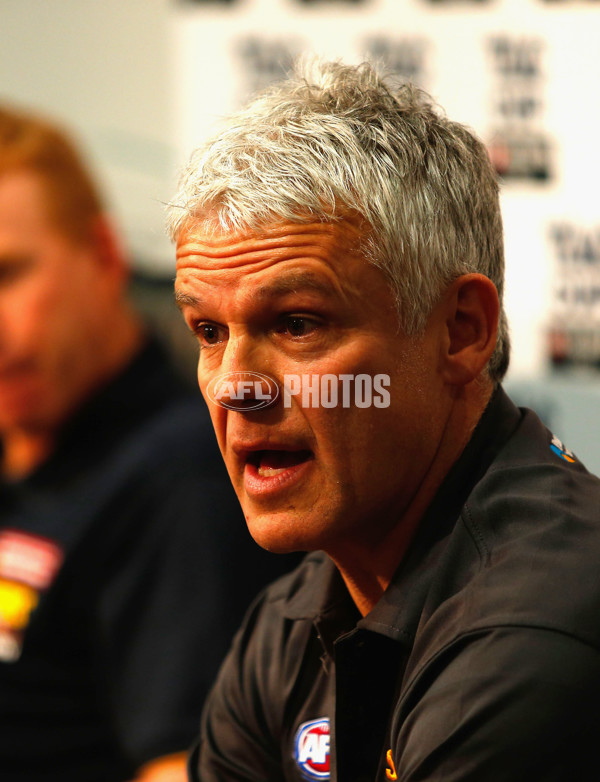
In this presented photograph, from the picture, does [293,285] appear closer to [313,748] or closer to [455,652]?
[455,652]

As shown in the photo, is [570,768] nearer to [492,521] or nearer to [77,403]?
[492,521]

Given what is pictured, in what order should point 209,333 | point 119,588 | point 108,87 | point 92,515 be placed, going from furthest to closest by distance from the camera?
point 108,87 → point 92,515 → point 119,588 → point 209,333

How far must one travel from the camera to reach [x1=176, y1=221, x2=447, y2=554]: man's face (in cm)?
116

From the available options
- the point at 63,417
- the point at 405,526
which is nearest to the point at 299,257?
the point at 405,526

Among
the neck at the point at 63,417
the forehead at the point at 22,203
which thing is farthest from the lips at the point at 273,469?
the forehead at the point at 22,203

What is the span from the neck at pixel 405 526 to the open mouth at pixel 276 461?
14 centimetres

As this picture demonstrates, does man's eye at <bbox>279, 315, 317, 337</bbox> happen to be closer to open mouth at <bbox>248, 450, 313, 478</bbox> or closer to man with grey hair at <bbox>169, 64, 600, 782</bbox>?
man with grey hair at <bbox>169, 64, 600, 782</bbox>

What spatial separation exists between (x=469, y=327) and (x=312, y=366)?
0.22m

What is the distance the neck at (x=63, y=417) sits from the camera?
2568 millimetres

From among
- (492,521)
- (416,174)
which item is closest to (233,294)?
(416,174)

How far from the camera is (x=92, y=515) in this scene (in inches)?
89.8

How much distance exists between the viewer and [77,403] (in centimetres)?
255

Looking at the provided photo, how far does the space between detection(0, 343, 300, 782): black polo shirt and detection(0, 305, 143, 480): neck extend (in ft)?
0.22

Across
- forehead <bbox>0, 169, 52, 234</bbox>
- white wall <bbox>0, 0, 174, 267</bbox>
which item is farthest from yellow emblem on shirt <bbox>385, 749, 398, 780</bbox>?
white wall <bbox>0, 0, 174, 267</bbox>
